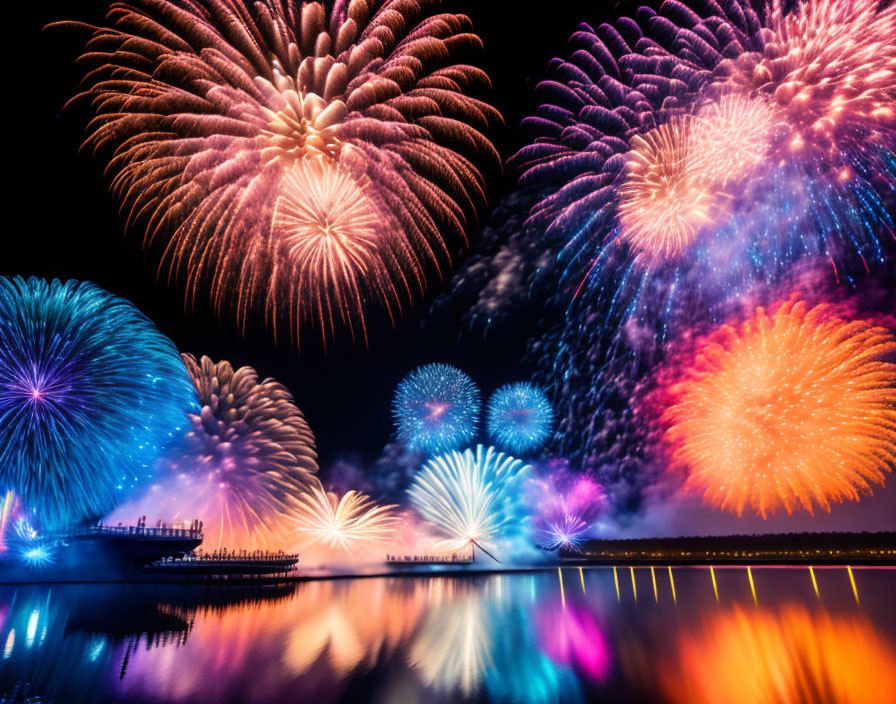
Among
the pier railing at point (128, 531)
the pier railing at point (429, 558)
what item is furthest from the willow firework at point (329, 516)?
the pier railing at point (429, 558)

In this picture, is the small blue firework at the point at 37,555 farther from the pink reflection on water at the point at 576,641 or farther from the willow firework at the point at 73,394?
the pink reflection on water at the point at 576,641

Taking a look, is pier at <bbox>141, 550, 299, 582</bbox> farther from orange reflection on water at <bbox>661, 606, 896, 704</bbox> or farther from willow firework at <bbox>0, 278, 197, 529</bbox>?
orange reflection on water at <bbox>661, 606, 896, 704</bbox>

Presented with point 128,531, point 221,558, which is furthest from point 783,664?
point 128,531

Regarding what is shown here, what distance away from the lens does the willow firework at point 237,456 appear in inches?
1797

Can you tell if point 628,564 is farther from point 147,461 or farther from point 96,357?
point 96,357

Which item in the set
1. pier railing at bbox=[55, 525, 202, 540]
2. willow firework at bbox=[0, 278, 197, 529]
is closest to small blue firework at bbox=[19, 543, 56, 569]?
pier railing at bbox=[55, 525, 202, 540]

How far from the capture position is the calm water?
47.9 ft

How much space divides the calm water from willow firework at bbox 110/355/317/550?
1164 cm

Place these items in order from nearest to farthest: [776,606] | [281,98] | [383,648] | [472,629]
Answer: [383,648] < [281,98] < [472,629] < [776,606]

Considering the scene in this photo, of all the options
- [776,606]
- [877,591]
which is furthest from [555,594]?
[877,591]

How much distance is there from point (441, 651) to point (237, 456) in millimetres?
32895

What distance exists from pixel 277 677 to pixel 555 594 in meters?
35.2

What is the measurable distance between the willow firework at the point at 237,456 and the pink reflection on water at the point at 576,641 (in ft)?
93.1

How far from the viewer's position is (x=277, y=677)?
628 inches
